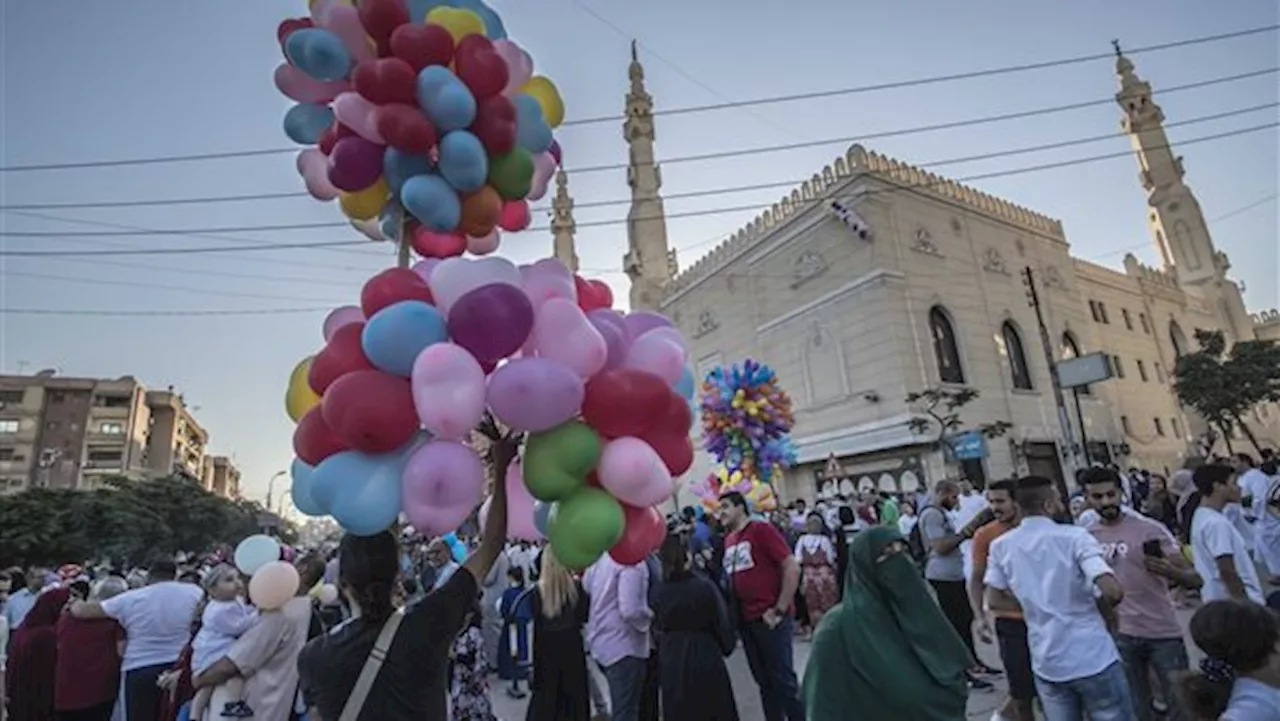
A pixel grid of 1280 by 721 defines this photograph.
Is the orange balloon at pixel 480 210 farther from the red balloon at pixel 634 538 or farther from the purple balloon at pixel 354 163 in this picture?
the red balloon at pixel 634 538

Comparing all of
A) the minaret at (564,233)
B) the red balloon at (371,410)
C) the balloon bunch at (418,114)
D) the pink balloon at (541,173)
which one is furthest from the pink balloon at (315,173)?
the minaret at (564,233)

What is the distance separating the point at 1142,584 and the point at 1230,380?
2873cm

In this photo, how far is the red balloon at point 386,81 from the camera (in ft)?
8.69

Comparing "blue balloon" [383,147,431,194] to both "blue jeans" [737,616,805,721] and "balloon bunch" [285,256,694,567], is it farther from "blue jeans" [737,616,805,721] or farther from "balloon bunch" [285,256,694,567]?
"blue jeans" [737,616,805,721]

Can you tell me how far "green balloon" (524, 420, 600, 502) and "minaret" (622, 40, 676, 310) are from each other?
29.0 meters

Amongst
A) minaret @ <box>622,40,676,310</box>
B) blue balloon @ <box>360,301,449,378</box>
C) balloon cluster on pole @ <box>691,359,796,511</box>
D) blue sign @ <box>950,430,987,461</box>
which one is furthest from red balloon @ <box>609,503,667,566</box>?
minaret @ <box>622,40,676,310</box>

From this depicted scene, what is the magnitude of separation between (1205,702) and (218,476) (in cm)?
10216

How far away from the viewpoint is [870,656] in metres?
2.32

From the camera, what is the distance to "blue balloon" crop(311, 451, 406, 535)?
193 cm

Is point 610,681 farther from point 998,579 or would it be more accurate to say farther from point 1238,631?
point 1238,631

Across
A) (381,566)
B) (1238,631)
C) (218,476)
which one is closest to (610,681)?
(381,566)

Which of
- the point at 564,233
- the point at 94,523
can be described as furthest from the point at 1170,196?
the point at 94,523

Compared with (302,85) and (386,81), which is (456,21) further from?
(302,85)

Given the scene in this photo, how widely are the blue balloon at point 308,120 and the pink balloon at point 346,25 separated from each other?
1.13ft
